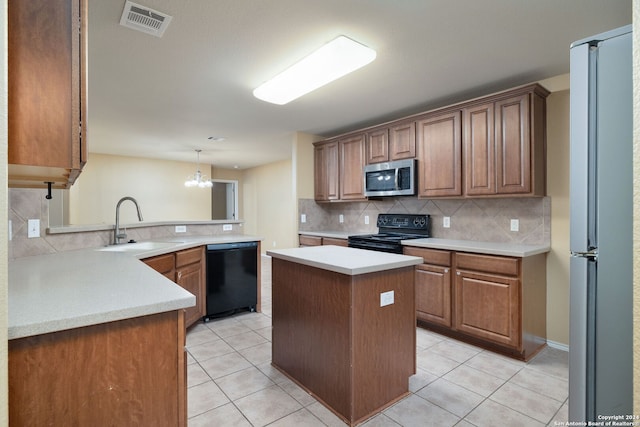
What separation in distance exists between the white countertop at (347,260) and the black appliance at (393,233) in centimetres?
109

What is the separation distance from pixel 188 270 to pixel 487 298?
264 centimetres

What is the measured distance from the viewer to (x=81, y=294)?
45.1 inches

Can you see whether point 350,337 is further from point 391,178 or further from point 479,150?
point 391,178

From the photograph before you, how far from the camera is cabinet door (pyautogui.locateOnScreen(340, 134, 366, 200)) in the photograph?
413 cm

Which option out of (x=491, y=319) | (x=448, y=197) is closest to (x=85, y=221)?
(x=448, y=197)

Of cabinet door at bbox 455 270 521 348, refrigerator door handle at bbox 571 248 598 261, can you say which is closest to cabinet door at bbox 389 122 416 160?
cabinet door at bbox 455 270 521 348

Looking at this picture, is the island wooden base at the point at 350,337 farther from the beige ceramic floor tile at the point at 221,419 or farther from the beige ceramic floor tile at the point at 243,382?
the beige ceramic floor tile at the point at 221,419

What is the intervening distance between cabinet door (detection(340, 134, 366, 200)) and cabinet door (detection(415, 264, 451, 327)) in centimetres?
137

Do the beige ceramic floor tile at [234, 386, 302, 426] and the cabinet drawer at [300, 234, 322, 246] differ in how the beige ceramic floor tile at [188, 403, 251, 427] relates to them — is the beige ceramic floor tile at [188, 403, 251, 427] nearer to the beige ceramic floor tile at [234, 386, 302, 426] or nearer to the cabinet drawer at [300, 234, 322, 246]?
the beige ceramic floor tile at [234, 386, 302, 426]

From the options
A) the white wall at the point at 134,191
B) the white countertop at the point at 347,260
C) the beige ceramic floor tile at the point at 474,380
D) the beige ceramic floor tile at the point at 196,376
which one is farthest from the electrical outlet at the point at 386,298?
the white wall at the point at 134,191

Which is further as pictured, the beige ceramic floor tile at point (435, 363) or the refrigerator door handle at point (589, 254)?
the beige ceramic floor tile at point (435, 363)

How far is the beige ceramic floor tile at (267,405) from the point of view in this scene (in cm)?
183

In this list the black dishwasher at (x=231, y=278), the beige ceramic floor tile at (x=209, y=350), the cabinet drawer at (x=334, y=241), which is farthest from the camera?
the cabinet drawer at (x=334, y=241)

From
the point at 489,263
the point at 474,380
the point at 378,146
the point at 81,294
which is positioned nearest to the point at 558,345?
the point at 489,263
